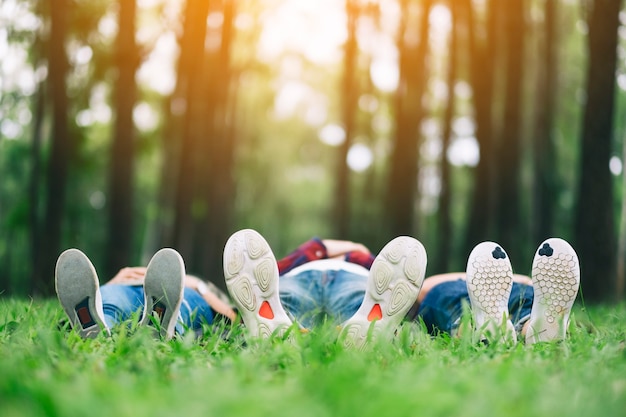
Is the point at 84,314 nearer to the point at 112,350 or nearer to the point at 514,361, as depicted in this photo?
the point at 112,350

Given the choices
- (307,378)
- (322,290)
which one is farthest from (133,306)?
(307,378)

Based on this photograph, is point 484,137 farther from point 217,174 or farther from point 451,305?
point 451,305

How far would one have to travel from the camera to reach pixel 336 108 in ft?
83.6

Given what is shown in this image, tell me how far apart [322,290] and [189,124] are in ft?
26.9

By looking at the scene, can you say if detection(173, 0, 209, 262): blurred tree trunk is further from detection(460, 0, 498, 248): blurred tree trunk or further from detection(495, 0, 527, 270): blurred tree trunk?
detection(495, 0, 527, 270): blurred tree trunk

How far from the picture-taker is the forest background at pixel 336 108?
8266 mm

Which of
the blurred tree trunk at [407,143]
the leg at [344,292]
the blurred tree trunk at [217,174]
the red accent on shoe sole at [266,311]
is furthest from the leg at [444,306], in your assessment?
the blurred tree trunk at [217,174]

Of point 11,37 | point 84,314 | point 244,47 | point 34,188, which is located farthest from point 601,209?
point 244,47

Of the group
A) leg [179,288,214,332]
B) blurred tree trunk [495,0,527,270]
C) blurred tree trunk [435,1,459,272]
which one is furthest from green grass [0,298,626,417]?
blurred tree trunk [435,1,459,272]

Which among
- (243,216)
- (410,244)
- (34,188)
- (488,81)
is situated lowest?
(243,216)

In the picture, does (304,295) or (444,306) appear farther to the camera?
(304,295)

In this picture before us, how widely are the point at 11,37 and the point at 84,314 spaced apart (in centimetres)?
1224

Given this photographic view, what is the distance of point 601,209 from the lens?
686 cm

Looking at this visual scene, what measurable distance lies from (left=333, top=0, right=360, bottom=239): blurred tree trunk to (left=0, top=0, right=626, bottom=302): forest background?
0.06 m
